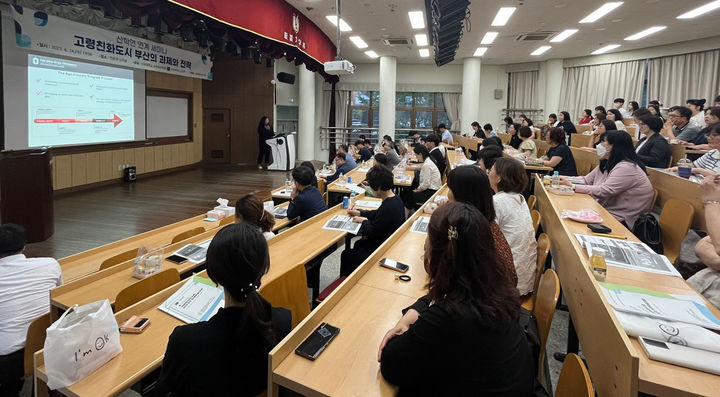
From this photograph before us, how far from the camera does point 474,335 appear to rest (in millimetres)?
1202

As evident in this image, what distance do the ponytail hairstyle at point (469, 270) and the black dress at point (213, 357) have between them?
668 mm

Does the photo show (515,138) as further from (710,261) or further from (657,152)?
(710,261)

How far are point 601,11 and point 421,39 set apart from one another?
14.1 ft

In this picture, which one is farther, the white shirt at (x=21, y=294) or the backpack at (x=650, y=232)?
the backpack at (x=650, y=232)

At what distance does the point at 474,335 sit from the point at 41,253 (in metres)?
5.39

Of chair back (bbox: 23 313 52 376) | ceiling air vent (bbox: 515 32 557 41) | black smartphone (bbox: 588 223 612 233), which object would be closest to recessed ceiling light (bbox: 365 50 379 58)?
ceiling air vent (bbox: 515 32 557 41)

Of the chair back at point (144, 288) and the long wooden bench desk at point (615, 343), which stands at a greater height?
the long wooden bench desk at point (615, 343)

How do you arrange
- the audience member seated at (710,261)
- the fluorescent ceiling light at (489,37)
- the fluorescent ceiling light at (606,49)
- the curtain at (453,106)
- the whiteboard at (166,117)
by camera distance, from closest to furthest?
the audience member seated at (710,261)
the fluorescent ceiling light at (489,37)
the whiteboard at (166,117)
the fluorescent ceiling light at (606,49)
the curtain at (453,106)

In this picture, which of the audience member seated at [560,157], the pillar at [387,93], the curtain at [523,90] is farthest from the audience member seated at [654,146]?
the curtain at [523,90]

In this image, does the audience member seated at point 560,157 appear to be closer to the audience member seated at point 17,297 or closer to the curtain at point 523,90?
the audience member seated at point 17,297

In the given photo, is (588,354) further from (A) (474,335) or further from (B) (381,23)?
(B) (381,23)

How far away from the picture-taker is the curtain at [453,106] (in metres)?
15.2

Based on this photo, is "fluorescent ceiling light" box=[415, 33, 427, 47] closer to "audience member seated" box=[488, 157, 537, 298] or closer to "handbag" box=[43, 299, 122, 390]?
"audience member seated" box=[488, 157, 537, 298]

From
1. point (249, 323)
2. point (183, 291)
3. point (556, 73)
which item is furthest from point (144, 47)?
point (556, 73)
